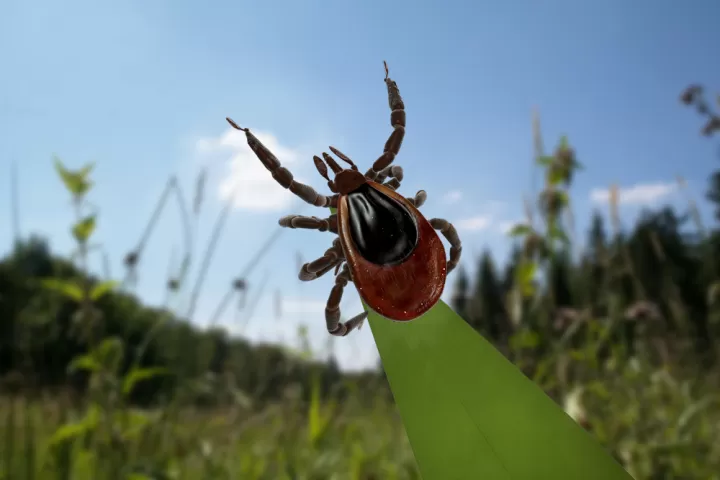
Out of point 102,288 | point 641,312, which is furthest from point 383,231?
point 641,312

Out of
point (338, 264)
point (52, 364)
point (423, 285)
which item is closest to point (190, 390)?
point (338, 264)

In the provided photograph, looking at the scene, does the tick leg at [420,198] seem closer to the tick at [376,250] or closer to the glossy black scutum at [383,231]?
the tick at [376,250]

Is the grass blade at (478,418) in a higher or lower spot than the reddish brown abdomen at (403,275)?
lower

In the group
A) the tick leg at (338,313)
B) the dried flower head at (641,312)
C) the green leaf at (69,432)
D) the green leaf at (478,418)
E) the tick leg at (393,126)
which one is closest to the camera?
the green leaf at (478,418)

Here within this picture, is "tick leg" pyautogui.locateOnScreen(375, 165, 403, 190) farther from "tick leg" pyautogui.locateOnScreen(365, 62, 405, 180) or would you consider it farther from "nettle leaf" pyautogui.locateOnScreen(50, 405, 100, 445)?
"nettle leaf" pyautogui.locateOnScreen(50, 405, 100, 445)

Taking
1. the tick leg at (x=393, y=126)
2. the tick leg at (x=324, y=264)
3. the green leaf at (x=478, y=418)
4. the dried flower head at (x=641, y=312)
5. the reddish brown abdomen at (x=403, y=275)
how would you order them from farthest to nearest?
the dried flower head at (x=641, y=312) → the tick leg at (x=393, y=126) → the tick leg at (x=324, y=264) → the reddish brown abdomen at (x=403, y=275) → the green leaf at (x=478, y=418)

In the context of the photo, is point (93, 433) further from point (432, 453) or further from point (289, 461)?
point (432, 453)

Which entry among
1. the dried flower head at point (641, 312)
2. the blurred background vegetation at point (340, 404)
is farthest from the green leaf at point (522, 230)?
the dried flower head at point (641, 312)
